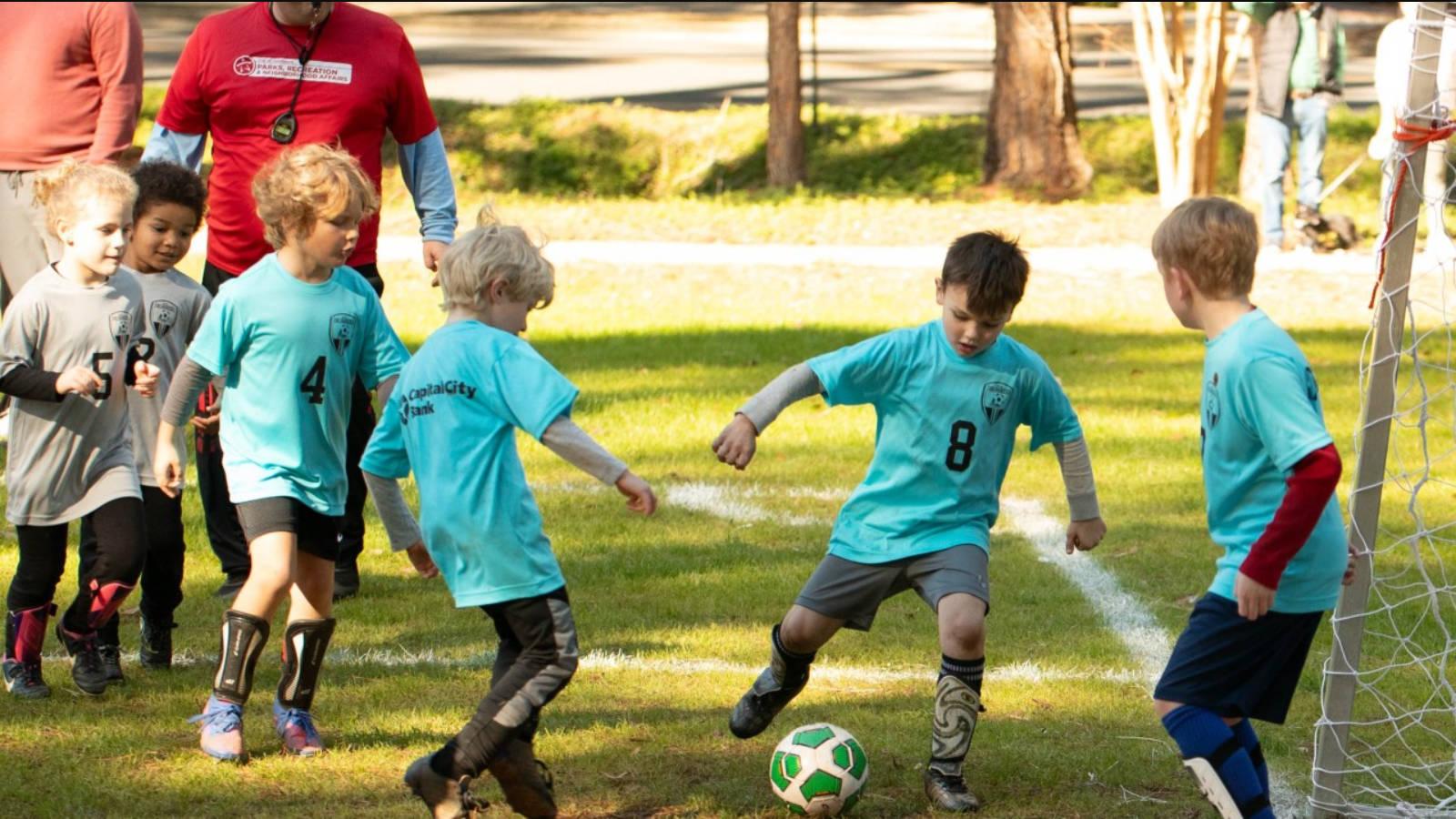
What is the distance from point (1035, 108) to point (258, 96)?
40.5ft

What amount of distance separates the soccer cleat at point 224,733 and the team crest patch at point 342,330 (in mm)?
979

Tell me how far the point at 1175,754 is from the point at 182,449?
2.84 meters

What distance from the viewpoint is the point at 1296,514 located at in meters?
3.74

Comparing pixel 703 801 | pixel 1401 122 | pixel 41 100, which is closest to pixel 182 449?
pixel 703 801

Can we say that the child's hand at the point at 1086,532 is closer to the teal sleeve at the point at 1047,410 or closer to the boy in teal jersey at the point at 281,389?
the teal sleeve at the point at 1047,410

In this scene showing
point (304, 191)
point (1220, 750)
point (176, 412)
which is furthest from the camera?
point (176, 412)

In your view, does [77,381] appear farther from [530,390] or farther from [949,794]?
[949,794]

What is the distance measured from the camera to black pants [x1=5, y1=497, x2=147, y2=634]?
16.6 ft

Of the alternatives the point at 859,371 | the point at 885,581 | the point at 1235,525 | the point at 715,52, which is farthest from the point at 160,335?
the point at 715,52

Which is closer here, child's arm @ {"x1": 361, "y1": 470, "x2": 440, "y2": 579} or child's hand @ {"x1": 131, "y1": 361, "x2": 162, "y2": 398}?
child's arm @ {"x1": 361, "y1": 470, "x2": 440, "y2": 579}

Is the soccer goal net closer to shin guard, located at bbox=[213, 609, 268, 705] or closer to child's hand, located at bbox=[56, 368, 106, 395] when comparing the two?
shin guard, located at bbox=[213, 609, 268, 705]

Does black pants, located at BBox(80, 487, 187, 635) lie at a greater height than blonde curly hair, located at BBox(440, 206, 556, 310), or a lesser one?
lesser

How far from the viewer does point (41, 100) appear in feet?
26.2

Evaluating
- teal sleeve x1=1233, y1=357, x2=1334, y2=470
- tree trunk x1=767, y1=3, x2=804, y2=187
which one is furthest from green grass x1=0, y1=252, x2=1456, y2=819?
tree trunk x1=767, y1=3, x2=804, y2=187
